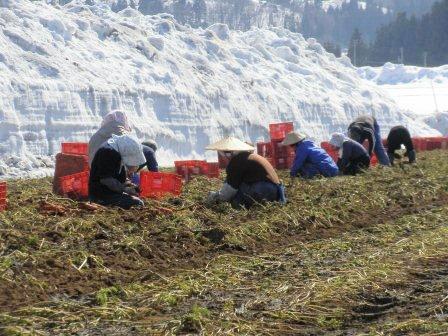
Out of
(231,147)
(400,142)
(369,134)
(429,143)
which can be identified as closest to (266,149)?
(400,142)

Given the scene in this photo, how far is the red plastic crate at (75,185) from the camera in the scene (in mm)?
12641

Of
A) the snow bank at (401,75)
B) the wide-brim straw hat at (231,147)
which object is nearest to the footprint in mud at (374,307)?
the wide-brim straw hat at (231,147)

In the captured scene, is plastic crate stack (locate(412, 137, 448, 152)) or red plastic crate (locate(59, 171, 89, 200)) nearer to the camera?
red plastic crate (locate(59, 171, 89, 200))

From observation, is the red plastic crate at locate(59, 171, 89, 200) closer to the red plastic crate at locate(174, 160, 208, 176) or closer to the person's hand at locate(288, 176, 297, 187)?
the person's hand at locate(288, 176, 297, 187)

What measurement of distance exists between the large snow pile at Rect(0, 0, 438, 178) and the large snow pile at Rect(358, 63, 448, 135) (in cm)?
283

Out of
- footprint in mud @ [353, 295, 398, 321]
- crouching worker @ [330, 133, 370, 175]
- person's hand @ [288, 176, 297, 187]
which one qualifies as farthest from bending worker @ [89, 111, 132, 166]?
footprint in mud @ [353, 295, 398, 321]

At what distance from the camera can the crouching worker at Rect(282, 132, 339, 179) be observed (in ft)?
52.3

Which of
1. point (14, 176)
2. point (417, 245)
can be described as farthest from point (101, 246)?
point (14, 176)

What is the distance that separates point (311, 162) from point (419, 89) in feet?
145

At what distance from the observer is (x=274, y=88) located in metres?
36.8

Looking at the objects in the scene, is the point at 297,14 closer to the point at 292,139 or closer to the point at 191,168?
the point at 292,139

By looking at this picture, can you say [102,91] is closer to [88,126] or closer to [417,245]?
[88,126]

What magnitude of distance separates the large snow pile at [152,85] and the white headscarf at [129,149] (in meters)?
11.6

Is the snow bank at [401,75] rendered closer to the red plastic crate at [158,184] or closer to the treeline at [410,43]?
the treeline at [410,43]
